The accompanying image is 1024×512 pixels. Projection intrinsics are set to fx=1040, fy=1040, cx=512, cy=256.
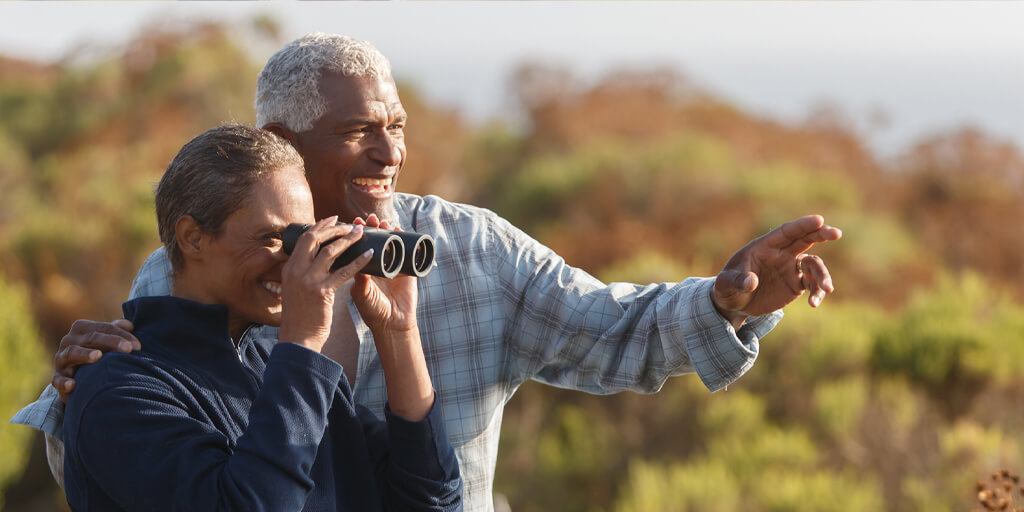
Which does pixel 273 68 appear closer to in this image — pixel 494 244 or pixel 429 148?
pixel 494 244

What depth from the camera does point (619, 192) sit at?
37.5 feet

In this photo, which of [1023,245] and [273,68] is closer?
[273,68]

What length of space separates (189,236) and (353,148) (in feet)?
2.76

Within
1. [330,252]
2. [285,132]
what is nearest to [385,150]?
[285,132]

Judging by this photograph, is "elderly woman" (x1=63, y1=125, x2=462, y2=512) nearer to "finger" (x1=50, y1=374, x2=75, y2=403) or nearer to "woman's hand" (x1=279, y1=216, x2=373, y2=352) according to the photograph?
"woman's hand" (x1=279, y1=216, x2=373, y2=352)

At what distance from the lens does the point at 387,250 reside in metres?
1.94

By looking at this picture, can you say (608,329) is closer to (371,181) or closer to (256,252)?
(371,181)

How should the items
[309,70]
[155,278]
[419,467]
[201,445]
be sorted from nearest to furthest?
[201,445] → [419,467] → [309,70] → [155,278]

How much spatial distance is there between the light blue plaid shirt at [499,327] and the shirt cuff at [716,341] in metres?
0.02

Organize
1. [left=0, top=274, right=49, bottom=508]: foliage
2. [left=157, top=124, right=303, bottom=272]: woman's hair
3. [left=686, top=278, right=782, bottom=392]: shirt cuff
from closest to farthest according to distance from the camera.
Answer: [left=157, top=124, right=303, bottom=272]: woman's hair
[left=686, top=278, right=782, bottom=392]: shirt cuff
[left=0, top=274, right=49, bottom=508]: foliage

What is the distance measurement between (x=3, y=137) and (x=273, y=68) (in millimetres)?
12054

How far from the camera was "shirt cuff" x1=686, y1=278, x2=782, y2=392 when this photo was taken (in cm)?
247

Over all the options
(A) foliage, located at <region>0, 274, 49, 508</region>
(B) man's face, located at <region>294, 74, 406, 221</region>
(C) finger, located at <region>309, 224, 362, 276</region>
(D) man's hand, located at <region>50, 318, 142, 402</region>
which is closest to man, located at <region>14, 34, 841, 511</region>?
(B) man's face, located at <region>294, 74, 406, 221</region>

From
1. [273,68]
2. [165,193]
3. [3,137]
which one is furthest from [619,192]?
[165,193]
